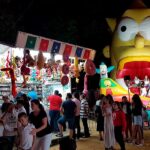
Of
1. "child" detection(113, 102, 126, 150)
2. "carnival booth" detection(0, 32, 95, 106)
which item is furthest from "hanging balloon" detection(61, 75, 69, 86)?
"child" detection(113, 102, 126, 150)

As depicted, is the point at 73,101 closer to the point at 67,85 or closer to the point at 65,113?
the point at 65,113

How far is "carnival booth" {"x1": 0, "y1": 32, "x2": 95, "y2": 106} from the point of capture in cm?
1193

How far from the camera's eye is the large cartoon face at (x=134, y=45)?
1997 centimetres

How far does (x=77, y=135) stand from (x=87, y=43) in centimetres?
1226

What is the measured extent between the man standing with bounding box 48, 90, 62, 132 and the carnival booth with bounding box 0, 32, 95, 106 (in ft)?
3.27

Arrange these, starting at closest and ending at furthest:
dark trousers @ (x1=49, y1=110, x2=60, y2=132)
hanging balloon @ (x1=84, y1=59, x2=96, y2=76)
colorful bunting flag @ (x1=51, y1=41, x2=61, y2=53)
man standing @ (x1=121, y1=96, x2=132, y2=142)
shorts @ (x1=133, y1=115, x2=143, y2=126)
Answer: shorts @ (x1=133, y1=115, x2=143, y2=126), colorful bunting flag @ (x1=51, y1=41, x2=61, y2=53), man standing @ (x1=121, y1=96, x2=132, y2=142), dark trousers @ (x1=49, y1=110, x2=60, y2=132), hanging balloon @ (x1=84, y1=59, x2=96, y2=76)

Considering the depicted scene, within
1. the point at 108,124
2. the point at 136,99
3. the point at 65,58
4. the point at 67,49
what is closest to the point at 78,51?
the point at 65,58

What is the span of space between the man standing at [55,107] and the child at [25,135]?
6392 millimetres

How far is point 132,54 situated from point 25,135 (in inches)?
524

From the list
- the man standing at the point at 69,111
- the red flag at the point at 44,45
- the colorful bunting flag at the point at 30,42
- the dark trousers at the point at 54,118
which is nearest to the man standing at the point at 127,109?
the man standing at the point at 69,111

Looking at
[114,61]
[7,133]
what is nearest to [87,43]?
[114,61]

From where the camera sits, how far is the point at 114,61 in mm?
21422

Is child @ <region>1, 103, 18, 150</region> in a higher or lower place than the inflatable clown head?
lower

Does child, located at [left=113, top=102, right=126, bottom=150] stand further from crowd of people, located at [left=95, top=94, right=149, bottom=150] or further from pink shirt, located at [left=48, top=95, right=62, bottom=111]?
pink shirt, located at [left=48, top=95, right=62, bottom=111]
